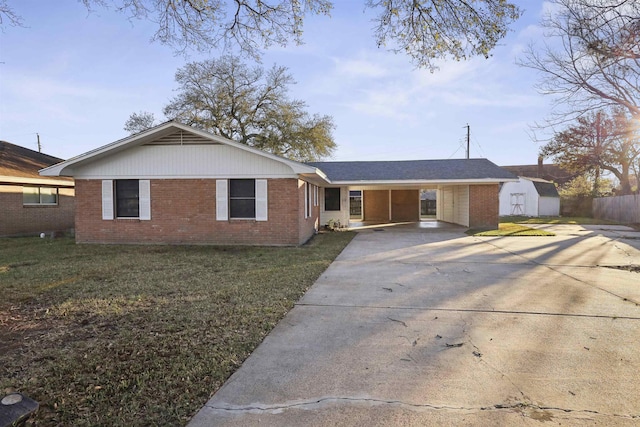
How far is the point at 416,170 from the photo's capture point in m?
18.6

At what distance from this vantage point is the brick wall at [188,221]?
11.8m

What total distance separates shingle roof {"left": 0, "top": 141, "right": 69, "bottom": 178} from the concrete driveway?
1497 centimetres

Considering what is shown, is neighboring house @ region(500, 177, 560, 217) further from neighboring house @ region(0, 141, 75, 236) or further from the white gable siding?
neighboring house @ region(0, 141, 75, 236)

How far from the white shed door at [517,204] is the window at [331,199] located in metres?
19.0

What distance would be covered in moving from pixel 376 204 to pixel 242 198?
13480mm

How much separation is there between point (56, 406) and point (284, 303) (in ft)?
9.65

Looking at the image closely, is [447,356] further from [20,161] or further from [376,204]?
[376,204]

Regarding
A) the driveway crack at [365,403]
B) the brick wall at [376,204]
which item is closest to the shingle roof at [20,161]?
the driveway crack at [365,403]

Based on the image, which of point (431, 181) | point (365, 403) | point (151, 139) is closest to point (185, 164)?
point (151, 139)

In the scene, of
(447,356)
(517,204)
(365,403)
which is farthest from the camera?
(517,204)

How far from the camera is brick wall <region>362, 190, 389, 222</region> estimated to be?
24.1m

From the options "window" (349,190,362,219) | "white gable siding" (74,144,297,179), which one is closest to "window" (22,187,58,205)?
"white gable siding" (74,144,297,179)

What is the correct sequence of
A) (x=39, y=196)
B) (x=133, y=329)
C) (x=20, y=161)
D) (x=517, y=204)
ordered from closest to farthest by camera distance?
(x=133, y=329)
(x=39, y=196)
(x=20, y=161)
(x=517, y=204)

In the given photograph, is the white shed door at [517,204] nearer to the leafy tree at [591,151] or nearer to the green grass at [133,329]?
the leafy tree at [591,151]
